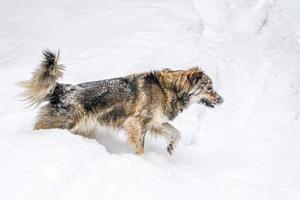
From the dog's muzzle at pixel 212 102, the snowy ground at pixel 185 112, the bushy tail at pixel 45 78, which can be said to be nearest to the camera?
the snowy ground at pixel 185 112

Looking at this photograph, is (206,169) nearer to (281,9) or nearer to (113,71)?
(113,71)

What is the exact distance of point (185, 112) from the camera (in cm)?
825

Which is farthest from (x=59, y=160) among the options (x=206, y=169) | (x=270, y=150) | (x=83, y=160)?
(x=270, y=150)

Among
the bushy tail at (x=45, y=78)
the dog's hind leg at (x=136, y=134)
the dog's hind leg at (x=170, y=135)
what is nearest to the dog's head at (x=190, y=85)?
the dog's hind leg at (x=170, y=135)

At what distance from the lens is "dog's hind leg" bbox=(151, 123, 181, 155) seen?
23.1 feet

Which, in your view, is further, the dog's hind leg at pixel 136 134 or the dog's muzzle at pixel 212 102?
the dog's muzzle at pixel 212 102

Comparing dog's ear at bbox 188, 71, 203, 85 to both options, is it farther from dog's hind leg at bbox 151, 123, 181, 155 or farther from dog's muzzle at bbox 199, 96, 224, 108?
dog's hind leg at bbox 151, 123, 181, 155

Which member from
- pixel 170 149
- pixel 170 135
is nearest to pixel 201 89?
pixel 170 135

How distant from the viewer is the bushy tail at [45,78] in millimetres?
6051

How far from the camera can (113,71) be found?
29.6ft

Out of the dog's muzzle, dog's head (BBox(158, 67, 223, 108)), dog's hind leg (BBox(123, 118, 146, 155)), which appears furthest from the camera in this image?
the dog's muzzle

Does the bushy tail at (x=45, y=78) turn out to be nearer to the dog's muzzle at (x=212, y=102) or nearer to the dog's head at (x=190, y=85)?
the dog's head at (x=190, y=85)

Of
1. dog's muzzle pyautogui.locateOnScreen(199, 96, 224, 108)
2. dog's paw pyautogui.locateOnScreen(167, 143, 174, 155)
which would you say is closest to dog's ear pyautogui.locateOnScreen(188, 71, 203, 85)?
dog's muzzle pyautogui.locateOnScreen(199, 96, 224, 108)

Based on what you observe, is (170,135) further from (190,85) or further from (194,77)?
(194,77)
